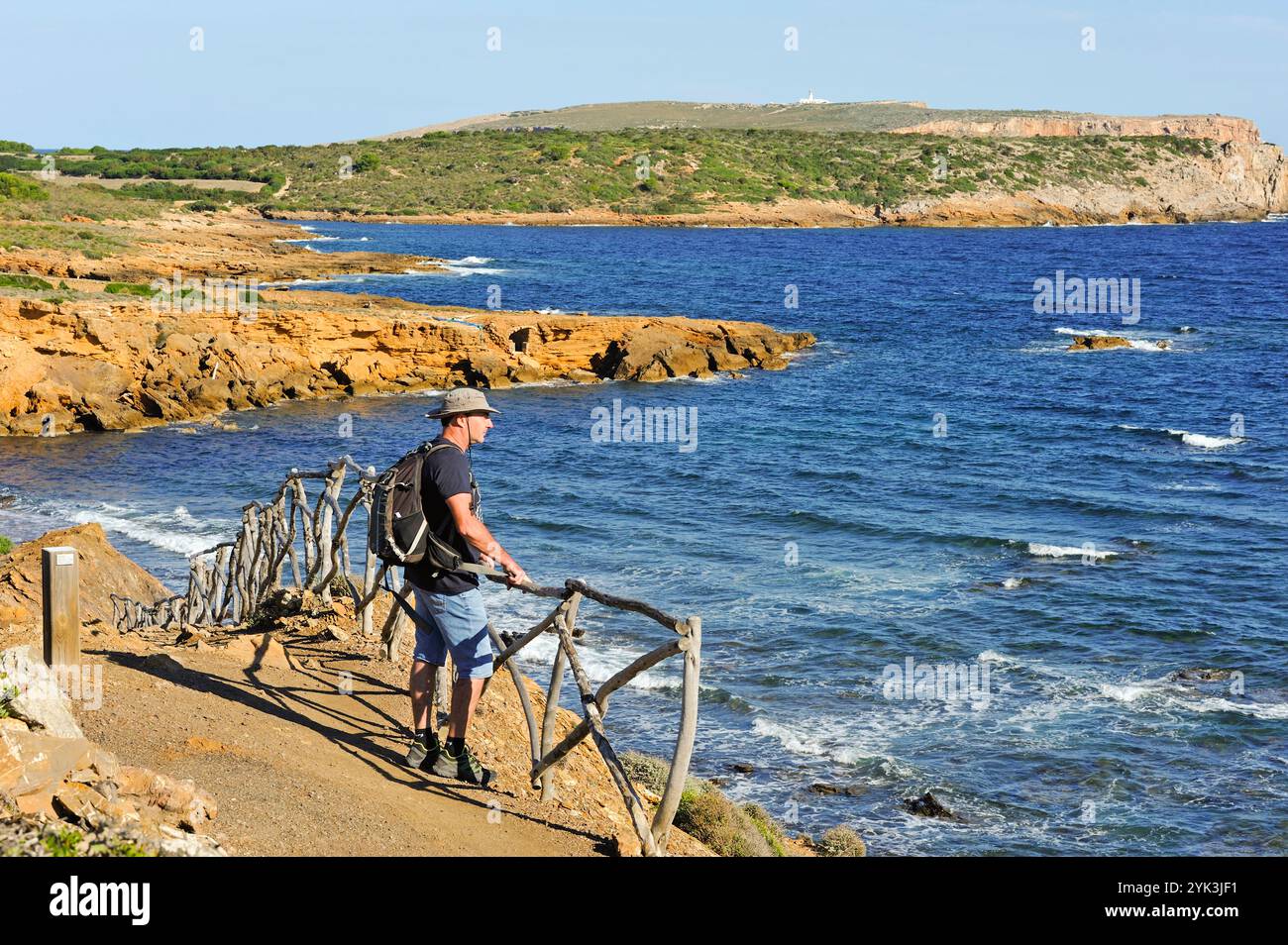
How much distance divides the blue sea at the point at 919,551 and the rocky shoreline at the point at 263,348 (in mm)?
1368

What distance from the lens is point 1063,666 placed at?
16.6 meters

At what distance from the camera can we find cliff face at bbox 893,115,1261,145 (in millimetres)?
176000

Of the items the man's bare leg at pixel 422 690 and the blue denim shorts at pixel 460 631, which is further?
the man's bare leg at pixel 422 690

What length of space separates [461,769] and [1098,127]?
195928 millimetres

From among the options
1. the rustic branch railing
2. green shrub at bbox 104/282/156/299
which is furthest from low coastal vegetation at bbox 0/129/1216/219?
the rustic branch railing

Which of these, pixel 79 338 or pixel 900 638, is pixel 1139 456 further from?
pixel 79 338

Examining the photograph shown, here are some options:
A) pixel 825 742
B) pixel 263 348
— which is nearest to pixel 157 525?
pixel 825 742

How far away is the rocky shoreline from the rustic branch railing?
60.5 feet

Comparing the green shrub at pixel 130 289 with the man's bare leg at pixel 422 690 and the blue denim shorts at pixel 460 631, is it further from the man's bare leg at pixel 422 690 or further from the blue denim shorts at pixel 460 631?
the blue denim shorts at pixel 460 631

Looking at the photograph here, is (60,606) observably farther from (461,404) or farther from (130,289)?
(130,289)

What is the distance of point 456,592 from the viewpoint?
7117mm

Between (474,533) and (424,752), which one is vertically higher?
(474,533)

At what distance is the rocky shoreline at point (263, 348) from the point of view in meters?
31.4

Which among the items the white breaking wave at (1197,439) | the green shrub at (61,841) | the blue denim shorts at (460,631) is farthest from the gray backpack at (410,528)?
the white breaking wave at (1197,439)
